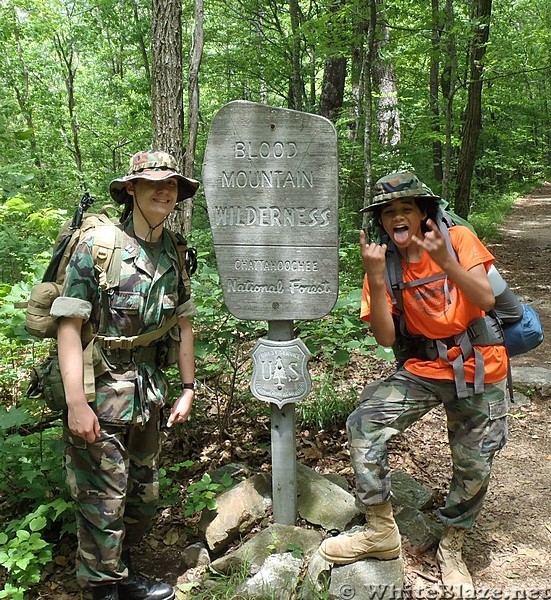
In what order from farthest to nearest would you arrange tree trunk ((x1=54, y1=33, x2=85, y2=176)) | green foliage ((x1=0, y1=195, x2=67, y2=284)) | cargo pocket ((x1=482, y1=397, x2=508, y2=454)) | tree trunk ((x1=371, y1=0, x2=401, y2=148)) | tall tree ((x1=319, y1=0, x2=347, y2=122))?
tree trunk ((x1=54, y1=33, x2=85, y2=176))
tree trunk ((x1=371, y1=0, x2=401, y2=148))
tall tree ((x1=319, y1=0, x2=347, y2=122))
green foliage ((x1=0, y1=195, x2=67, y2=284))
cargo pocket ((x1=482, y1=397, x2=508, y2=454))

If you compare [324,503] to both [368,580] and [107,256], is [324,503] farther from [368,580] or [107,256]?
[107,256]

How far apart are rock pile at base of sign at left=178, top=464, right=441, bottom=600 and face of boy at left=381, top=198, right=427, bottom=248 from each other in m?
1.60

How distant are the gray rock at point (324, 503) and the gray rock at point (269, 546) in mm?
166

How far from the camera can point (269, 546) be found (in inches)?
117

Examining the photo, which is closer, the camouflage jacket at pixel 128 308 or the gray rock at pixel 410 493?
the camouflage jacket at pixel 128 308

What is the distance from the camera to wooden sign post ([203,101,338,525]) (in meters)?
2.67

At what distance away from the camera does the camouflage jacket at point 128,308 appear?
242 centimetres

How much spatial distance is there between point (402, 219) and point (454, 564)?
181cm

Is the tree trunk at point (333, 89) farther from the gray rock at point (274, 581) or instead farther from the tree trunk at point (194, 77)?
the gray rock at point (274, 581)

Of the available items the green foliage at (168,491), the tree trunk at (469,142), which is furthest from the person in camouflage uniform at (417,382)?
the tree trunk at (469,142)

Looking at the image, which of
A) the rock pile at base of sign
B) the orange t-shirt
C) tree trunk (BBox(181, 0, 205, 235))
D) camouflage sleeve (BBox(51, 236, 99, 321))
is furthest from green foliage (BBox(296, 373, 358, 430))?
tree trunk (BBox(181, 0, 205, 235))

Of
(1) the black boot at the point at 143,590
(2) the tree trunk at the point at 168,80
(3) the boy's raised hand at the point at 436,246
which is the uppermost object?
(2) the tree trunk at the point at 168,80

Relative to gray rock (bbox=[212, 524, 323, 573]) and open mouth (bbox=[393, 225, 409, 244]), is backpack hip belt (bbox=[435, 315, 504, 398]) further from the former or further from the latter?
gray rock (bbox=[212, 524, 323, 573])

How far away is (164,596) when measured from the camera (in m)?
2.83
